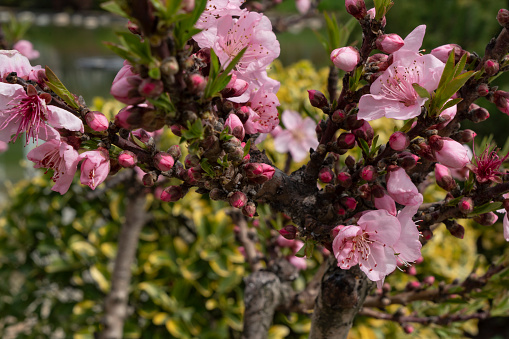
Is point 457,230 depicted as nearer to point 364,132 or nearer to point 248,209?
point 364,132

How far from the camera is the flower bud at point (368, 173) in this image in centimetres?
66

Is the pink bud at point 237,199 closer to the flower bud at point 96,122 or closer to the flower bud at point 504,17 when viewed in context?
the flower bud at point 96,122

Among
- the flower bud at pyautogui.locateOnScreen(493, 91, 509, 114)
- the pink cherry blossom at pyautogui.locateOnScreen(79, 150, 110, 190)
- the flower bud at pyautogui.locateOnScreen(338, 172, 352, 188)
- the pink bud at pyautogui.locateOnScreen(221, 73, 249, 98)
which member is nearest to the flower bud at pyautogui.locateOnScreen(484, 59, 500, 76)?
the flower bud at pyautogui.locateOnScreen(493, 91, 509, 114)

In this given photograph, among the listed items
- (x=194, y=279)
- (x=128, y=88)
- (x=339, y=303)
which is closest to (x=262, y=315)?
(x=339, y=303)

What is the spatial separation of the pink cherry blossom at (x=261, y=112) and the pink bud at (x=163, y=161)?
15 centimetres

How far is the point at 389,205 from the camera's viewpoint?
67 cm

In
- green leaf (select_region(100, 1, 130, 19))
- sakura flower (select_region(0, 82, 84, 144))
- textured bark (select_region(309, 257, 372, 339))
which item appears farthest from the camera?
textured bark (select_region(309, 257, 372, 339))

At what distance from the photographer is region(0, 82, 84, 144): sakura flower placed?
0.56m

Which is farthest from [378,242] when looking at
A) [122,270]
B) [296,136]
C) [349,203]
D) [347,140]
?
[122,270]

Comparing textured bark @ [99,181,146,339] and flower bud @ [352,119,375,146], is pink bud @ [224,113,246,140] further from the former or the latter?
textured bark @ [99,181,146,339]

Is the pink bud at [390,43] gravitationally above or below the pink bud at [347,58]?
above

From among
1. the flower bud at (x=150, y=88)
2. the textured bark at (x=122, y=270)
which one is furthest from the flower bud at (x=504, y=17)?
the textured bark at (x=122, y=270)

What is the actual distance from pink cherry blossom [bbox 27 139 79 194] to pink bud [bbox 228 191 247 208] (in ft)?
0.79

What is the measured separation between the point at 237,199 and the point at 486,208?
0.41 m
